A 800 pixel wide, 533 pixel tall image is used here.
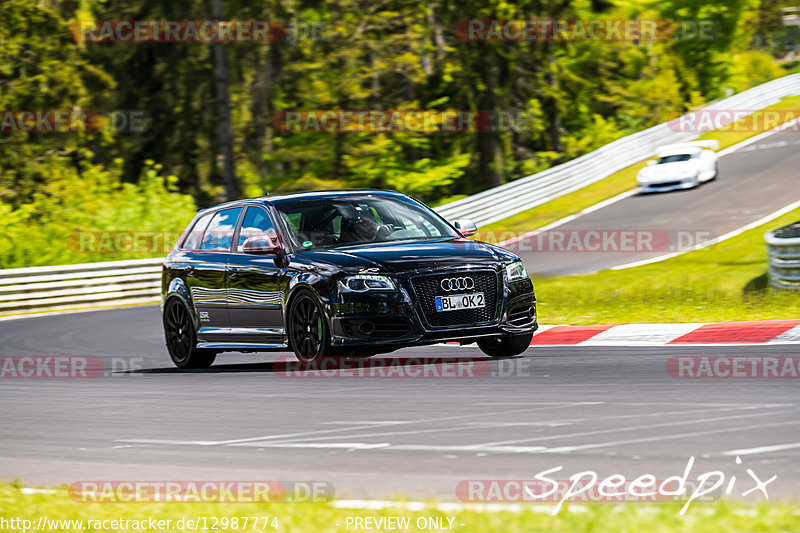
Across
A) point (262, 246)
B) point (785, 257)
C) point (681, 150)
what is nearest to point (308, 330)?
point (262, 246)

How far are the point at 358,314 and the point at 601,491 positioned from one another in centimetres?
506

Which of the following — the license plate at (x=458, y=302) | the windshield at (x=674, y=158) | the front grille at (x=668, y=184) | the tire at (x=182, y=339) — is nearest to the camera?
the license plate at (x=458, y=302)

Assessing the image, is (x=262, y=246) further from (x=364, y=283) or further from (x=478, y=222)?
(x=478, y=222)

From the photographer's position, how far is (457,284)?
1027 centimetres

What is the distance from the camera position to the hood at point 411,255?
10250mm

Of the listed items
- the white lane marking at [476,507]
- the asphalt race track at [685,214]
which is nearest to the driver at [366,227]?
the white lane marking at [476,507]

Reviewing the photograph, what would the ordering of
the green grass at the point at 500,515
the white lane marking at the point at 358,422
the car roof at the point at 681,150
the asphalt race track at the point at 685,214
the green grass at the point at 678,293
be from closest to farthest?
the green grass at the point at 500,515 → the white lane marking at the point at 358,422 → the green grass at the point at 678,293 → the asphalt race track at the point at 685,214 → the car roof at the point at 681,150

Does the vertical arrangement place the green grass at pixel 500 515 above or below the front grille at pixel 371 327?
above

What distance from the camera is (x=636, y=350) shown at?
11406mm

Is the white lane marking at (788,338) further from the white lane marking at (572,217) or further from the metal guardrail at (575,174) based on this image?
the metal guardrail at (575,174)

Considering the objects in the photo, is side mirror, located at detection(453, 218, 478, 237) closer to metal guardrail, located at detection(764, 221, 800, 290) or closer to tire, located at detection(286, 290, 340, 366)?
tire, located at detection(286, 290, 340, 366)

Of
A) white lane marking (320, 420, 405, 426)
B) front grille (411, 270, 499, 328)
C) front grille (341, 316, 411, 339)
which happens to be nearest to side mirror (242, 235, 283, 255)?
front grille (341, 316, 411, 339)

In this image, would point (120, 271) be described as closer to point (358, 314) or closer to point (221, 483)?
point (358, 314)

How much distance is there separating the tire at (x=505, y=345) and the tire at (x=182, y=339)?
9.33 feet
